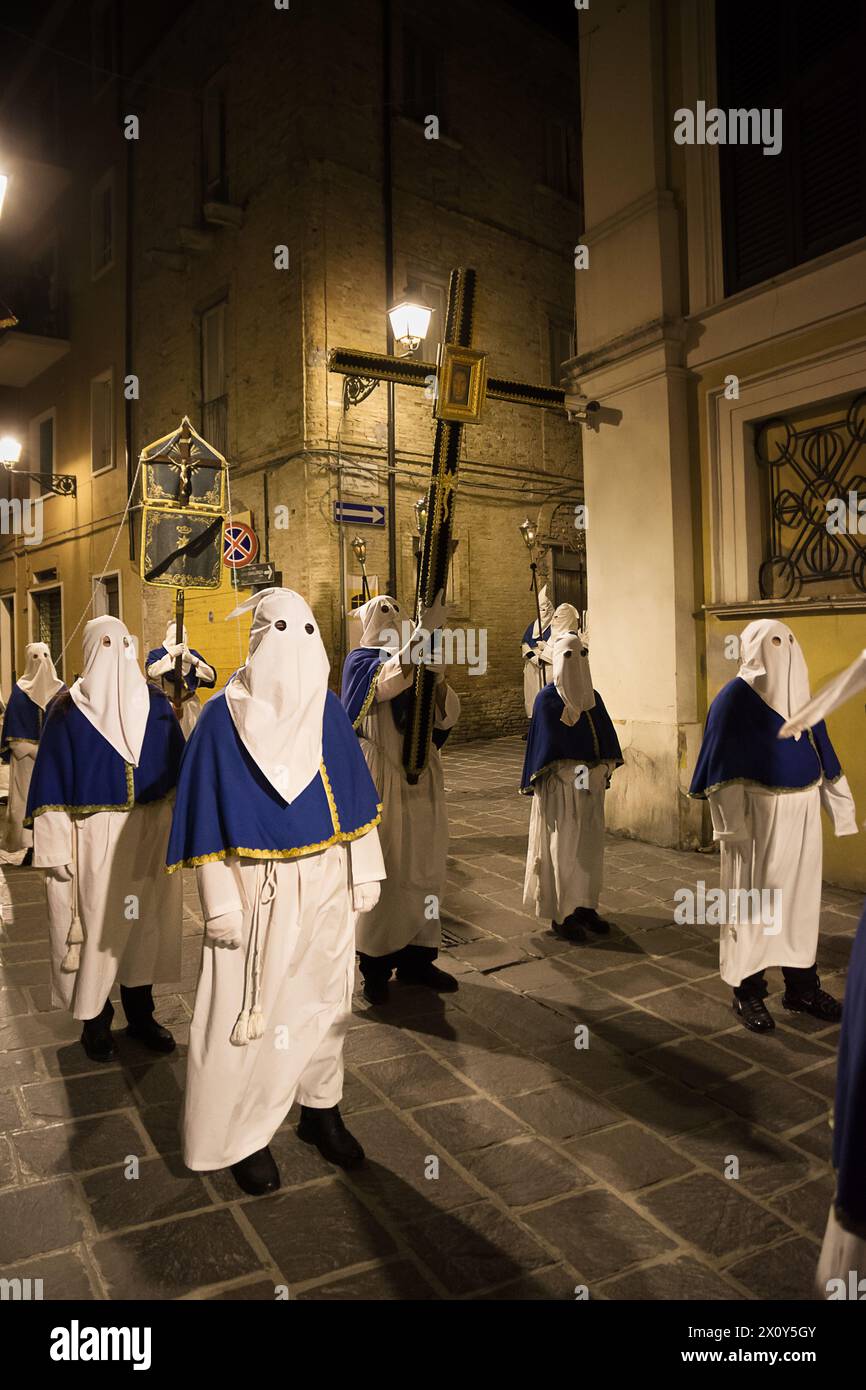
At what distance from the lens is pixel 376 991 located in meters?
4.63

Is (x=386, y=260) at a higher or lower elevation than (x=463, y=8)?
lower

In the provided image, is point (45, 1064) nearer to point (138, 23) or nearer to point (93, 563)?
point (93, 563)

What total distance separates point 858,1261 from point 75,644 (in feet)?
70.7

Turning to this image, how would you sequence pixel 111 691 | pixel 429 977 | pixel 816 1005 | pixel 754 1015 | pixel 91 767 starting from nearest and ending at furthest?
pixel 91 767 < pixel 111 691 < pixel 754 1015 < pixel 816 1005 < pixel 429 977

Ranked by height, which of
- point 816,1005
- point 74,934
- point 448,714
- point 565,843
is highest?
point 448,714

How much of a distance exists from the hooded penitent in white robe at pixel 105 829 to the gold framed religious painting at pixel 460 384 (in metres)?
1.96

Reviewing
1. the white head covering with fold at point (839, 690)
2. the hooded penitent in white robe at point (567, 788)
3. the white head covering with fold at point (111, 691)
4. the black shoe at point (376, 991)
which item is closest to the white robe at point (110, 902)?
the white head covering with fold at point (111, 691)

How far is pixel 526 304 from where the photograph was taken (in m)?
16.0

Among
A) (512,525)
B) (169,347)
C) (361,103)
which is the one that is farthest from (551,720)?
(169,347)

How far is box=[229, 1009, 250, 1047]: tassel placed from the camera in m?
2.86

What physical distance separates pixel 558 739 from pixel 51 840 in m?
3.10

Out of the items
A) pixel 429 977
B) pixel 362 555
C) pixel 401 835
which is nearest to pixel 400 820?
pixel 401 835

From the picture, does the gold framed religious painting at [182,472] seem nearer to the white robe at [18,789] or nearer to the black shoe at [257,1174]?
the black shoe at [257,1174]

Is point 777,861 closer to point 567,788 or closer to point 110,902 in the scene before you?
point 567,788
